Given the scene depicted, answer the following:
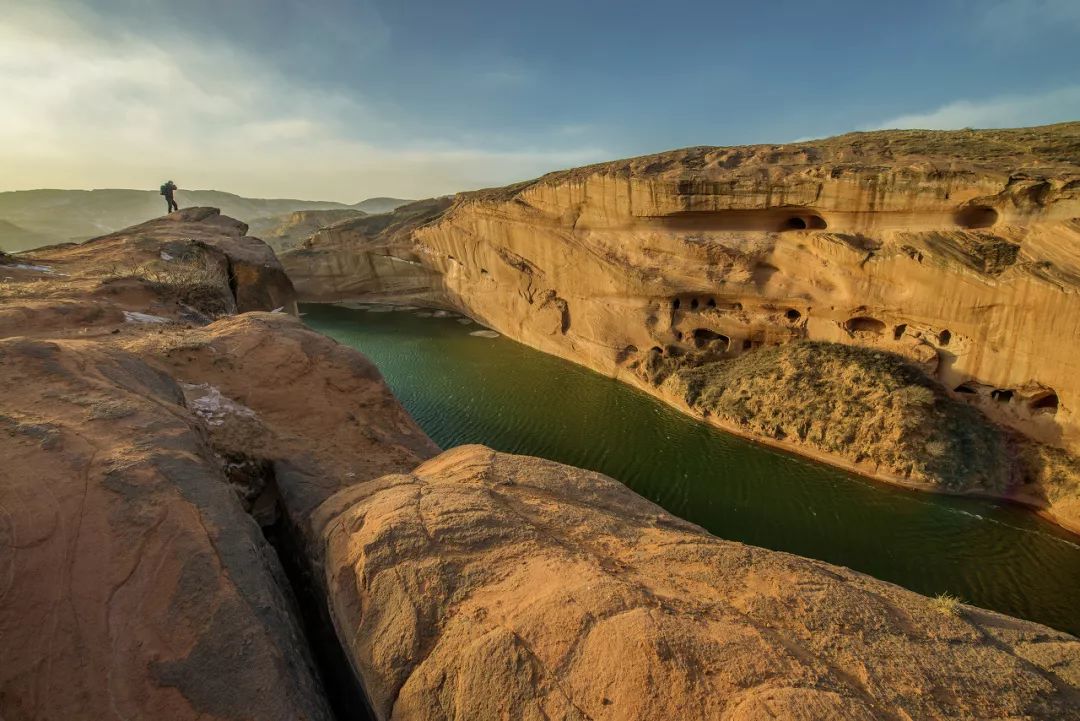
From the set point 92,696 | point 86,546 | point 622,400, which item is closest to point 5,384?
point 86,546

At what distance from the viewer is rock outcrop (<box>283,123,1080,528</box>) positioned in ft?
32.2

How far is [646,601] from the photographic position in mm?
3350

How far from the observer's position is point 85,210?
104125 millimetres

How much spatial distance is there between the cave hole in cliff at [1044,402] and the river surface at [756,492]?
2.29 meters

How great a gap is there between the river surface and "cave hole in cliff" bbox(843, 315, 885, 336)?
4106mm

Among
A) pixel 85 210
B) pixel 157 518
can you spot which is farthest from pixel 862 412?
pixel 85 210

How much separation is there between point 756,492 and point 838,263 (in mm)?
6716

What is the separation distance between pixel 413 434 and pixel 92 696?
233 inches

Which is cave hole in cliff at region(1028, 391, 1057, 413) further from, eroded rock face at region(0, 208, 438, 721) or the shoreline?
eroded rock face at region(0, 208, 438, 721)

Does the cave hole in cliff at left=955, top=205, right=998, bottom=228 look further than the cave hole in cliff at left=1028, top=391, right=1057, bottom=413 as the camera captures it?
Yes

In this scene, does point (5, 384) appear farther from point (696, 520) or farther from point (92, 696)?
point (696, 520)

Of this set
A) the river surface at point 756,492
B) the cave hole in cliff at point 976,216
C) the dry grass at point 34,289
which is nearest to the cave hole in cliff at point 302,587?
the river surface at point 756,492

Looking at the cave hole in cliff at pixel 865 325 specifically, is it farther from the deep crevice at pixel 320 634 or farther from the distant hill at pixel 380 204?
the distant hill at pixel 380 204

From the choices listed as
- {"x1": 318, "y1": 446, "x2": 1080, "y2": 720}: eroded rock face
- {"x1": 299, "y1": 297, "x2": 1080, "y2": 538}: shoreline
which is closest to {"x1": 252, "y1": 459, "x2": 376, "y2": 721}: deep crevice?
{"x1": 318, "y1": 446, "x2": 1080, "y2": 720}: eroded rock face
